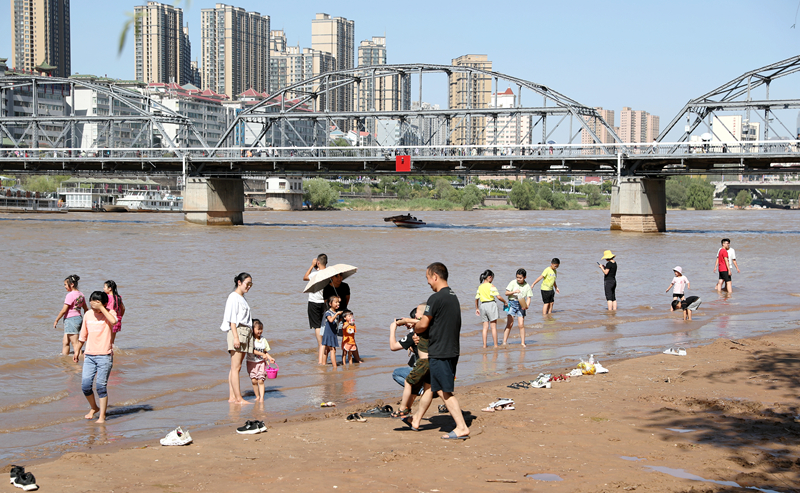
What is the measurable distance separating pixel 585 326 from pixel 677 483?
11.7m

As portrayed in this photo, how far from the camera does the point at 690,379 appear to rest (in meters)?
11.8

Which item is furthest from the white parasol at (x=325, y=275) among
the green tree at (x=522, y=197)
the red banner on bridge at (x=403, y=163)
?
the green tree at (x=522, y=197)

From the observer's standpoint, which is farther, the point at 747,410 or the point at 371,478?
the point at 747,410

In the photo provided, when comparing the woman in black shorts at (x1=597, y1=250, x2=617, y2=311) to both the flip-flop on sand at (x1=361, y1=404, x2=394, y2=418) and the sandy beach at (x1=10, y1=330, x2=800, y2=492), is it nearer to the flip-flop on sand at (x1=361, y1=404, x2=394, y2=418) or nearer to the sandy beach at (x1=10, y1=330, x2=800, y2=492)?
the sandy beach at (x1=10, y1=330, x2=800, y2=492)

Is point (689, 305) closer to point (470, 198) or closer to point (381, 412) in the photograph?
point (381, 412)

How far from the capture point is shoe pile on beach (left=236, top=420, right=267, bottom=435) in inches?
367

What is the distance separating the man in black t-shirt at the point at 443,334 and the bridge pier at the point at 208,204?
222ft

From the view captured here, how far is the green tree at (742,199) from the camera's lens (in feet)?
618

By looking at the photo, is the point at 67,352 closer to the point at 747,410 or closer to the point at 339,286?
the point at 339,286

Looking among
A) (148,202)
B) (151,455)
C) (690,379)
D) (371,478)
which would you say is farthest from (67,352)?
(148,202)

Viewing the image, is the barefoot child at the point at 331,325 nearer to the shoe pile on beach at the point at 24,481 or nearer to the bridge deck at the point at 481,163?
the shoe pile on beach at the point at 24,481

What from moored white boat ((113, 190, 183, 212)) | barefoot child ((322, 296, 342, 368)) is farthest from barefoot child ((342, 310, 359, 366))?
moored white boat ((113, 190, 183, 212))

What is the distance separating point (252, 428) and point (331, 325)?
4154 mm

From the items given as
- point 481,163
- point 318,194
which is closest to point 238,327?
point 481,163
